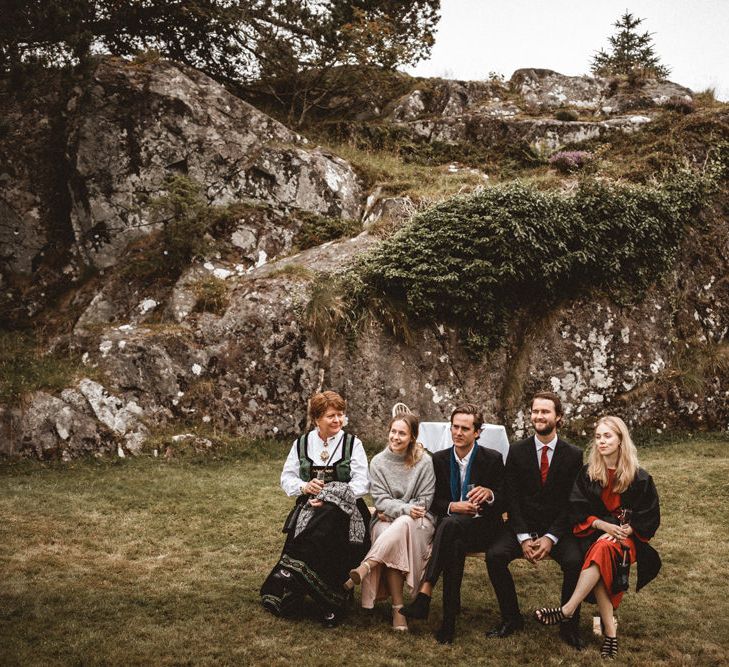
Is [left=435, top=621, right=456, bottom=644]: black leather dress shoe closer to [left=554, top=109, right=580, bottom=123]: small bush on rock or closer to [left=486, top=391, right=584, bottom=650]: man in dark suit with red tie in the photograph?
[left=486, top=391, right=584, bottom=650]: man in dark suit with red tie

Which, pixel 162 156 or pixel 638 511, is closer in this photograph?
pixel 638 511

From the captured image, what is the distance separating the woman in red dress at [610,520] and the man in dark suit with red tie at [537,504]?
184 millimetres

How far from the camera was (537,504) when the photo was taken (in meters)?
5.39

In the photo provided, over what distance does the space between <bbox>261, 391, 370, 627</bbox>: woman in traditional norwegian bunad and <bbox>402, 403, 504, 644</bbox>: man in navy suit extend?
642 mm

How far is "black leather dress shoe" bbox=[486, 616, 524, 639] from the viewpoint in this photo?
4812 millimetres

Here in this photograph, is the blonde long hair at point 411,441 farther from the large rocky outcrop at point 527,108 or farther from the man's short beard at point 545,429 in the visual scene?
the large rocky outcrop at point 527,108

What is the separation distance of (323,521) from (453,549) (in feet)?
3.55

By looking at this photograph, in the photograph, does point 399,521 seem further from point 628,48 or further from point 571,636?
point 628,48

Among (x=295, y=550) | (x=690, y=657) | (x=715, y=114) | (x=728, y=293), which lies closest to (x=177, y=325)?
(x=295, y=550)

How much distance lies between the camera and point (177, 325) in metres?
11.1

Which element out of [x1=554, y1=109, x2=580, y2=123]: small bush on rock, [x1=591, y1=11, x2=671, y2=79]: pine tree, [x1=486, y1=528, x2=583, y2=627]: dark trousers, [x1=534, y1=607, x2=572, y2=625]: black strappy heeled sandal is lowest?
[x1=534, y1=607, x2=572, y2=625]: black strappy heeled sandal

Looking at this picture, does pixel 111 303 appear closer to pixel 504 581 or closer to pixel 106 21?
pixel 106 21

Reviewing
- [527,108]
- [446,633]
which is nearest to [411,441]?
[446,633]

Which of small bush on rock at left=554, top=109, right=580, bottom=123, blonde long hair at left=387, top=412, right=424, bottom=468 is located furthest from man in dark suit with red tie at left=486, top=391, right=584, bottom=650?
small bush on rock at left=554, top=109, right=580, bottom=123
